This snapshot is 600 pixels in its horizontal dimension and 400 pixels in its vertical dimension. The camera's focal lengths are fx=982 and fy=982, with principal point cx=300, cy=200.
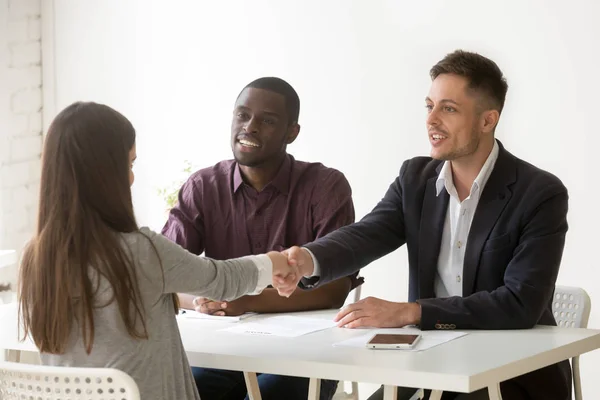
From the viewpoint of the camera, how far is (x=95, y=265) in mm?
2035

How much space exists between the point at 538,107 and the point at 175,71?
195 centimetres

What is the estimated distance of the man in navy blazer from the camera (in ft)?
8.39

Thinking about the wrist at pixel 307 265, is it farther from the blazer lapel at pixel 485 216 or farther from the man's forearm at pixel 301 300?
the blazer lapel at pixel 485 216

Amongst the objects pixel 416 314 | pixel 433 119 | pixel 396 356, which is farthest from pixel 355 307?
pixel 433 119

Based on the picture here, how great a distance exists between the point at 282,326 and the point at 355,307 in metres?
0.20

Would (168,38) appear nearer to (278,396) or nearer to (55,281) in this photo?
(278,396)

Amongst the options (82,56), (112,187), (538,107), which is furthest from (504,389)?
(82,56)

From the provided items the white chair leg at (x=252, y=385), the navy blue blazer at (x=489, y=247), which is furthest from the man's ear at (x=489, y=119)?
the white chair leg at (x=252, y=385)

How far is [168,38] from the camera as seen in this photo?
5.16 m

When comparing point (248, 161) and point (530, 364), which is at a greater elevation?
point (248, 161)

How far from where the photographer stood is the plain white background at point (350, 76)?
13.6 feet

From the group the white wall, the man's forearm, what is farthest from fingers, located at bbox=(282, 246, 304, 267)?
the white wall

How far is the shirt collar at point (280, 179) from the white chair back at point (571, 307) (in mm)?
939

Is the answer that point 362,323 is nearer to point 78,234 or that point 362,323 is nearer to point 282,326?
point 282,326
